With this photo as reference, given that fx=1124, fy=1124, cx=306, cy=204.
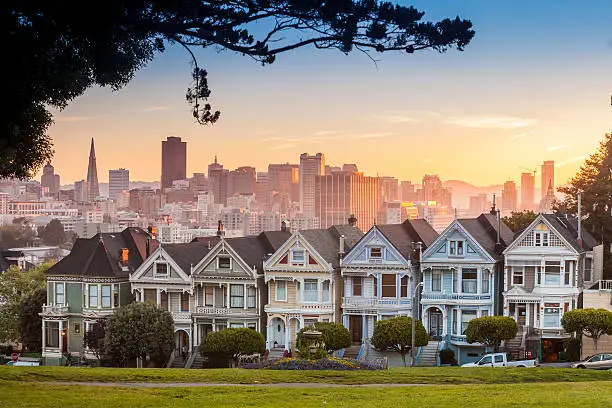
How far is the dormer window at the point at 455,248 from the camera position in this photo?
55.4 meters

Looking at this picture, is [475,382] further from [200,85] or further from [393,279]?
[393,279]

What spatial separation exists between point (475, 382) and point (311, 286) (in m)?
22.5

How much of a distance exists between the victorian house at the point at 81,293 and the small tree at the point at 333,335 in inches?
514

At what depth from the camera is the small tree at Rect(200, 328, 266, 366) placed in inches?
2140

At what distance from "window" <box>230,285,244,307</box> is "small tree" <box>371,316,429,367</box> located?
834cm

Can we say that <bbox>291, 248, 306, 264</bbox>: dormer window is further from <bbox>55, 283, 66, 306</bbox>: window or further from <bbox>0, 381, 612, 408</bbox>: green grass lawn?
<bbox>0, 381, 612, 408</bbox>: green grass lawn

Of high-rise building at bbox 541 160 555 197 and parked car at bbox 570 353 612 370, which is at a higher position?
high-rise building at bbox 541 160 555 197

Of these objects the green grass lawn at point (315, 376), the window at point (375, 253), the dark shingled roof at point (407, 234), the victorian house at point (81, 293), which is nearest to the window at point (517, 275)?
the dark shingled roof at point (407, 234)

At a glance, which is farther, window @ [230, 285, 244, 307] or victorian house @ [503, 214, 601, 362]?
window @ [230, 285, 244, 307]

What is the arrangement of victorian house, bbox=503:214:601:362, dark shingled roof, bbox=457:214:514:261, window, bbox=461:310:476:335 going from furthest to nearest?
1. dark shingled roof, bbox=457:214:514:261
2. window, bbox=461:310:476:335
3. victorian house, bbox=503:214:601:362

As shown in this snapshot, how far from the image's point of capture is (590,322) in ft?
166

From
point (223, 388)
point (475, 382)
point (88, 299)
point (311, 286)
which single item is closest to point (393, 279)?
point (311, 286)

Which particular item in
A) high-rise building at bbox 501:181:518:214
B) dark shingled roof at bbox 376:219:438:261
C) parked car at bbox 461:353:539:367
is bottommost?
parked car at bbox 461:353:539:367

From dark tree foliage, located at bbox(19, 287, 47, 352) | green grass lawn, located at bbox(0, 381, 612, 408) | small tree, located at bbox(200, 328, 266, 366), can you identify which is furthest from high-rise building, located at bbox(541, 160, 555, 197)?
green grass lawn, located at bbox(0, 381, 612, 408)
